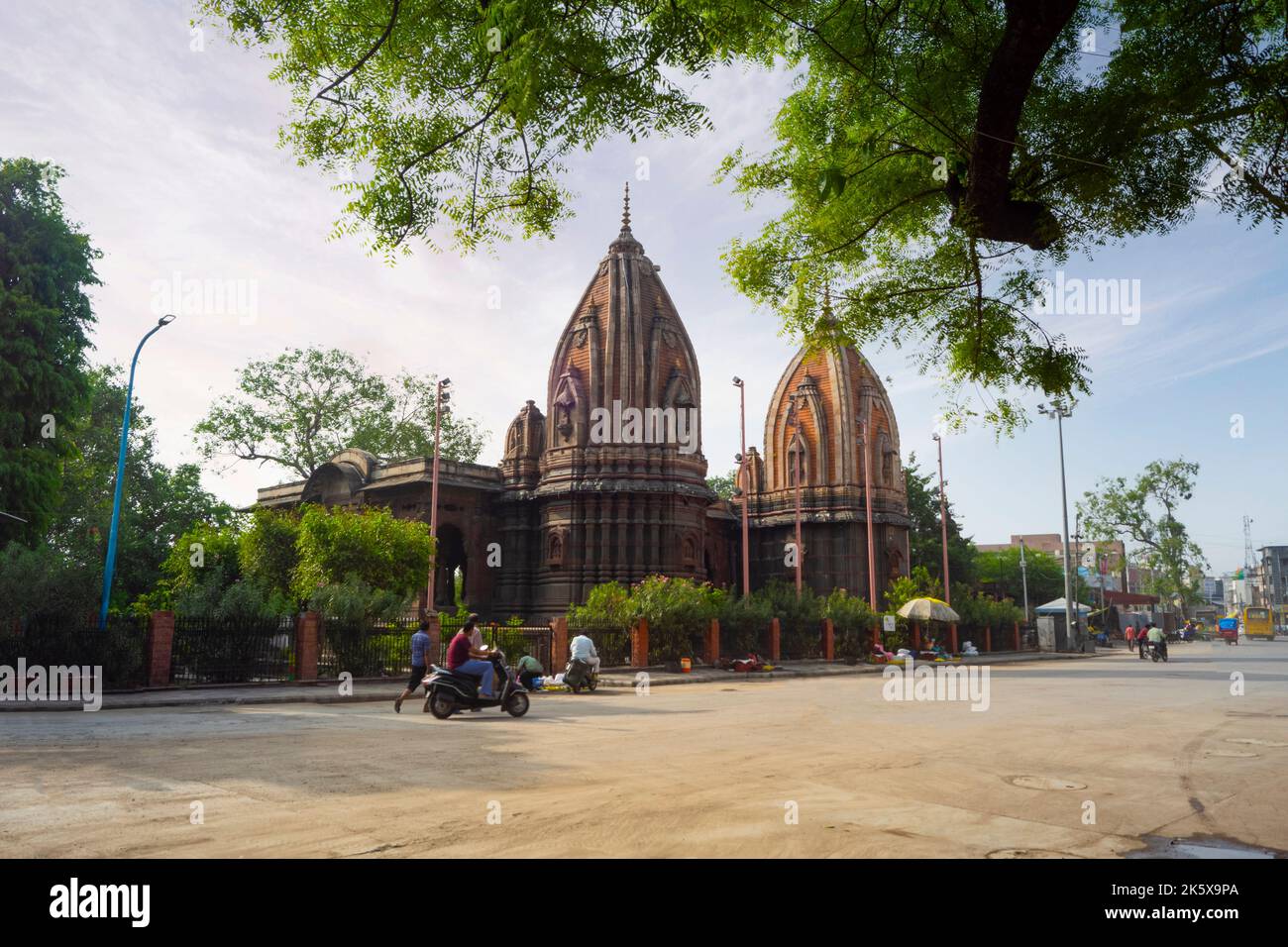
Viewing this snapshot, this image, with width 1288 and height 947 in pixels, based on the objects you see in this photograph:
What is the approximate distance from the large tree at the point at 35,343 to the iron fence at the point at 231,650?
32.1 feet

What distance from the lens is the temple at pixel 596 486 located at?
35.7m

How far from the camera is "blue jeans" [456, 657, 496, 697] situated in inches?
495

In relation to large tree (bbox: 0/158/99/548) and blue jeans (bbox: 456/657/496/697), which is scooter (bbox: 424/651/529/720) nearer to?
blue jeans (bbox: 456/657/496/697)

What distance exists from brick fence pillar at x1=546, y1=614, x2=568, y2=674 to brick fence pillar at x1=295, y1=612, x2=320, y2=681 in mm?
6382

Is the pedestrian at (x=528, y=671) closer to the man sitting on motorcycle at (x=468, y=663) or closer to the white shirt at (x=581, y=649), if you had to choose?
the white shirt at (x=581, y=649)

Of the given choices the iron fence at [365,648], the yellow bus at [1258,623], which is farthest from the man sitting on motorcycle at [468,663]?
the yellow bus at [1258,623]

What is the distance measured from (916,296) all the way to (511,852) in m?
6.29

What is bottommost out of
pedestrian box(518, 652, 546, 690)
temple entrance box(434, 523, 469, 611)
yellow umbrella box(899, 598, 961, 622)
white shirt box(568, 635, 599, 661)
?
pedestrian box(518, 652, 546, 690)

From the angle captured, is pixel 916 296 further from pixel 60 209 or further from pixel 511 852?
pixel 60 209

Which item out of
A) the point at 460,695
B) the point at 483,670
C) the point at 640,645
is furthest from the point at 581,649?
the point at 460,695

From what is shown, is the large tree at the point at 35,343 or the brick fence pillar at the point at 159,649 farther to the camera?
the large tree at the point at 35,343

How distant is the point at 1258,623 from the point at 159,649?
83600mm

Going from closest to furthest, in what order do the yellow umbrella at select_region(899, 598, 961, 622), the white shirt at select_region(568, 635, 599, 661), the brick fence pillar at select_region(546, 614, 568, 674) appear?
the white shirt at select_region(568, 635, 599, 661)
the brick fence pillar at select_region(546, 614, 568, 674)
the yellow umbrella at select_region(899, 598, 961, 622)

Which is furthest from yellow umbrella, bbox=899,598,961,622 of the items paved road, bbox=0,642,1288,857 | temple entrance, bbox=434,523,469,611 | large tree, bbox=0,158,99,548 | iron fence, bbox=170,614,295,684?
large tree, bbox=0,158,99,548
